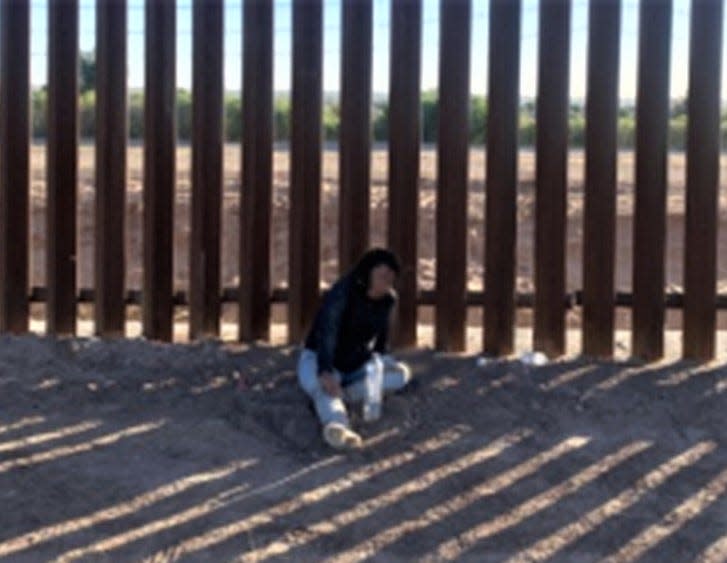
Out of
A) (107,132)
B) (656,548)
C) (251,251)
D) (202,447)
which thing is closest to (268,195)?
(251,251)

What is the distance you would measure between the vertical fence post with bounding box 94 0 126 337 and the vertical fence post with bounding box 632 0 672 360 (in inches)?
106

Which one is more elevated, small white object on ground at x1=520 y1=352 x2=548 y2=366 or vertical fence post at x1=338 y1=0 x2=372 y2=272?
vertical fence post at x1=338 y1=0 x2=372 y2=272

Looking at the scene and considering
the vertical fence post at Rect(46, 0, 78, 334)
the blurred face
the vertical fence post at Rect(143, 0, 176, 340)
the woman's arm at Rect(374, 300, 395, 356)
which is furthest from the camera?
the vertical fence post at Rect(46, 0, 78, 334)

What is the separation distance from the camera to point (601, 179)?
738 centimetres

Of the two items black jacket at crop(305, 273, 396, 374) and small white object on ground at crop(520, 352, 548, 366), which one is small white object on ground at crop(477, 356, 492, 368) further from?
black jacket at crop(305, 273, 396, 374)

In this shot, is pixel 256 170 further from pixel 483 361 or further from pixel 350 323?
pixel 483 361

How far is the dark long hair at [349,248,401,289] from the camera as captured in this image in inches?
255

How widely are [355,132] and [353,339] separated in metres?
1.34

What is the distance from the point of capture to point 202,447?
6238 millimetres

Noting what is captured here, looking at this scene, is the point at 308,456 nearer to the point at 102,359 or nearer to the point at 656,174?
the point at 102,359

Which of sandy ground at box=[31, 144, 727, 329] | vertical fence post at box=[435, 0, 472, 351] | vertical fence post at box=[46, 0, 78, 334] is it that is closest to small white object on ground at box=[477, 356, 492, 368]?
vertical fence post at box=[435, 0, 472, 351]

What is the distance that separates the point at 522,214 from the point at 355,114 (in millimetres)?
6708

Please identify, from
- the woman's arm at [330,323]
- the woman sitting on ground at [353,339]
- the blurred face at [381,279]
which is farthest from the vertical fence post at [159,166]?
the blurred face at [381,279]

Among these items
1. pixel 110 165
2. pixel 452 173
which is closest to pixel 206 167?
pixel 110 165
